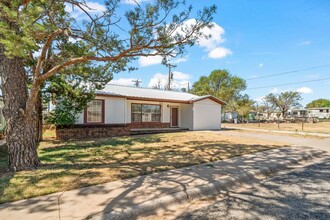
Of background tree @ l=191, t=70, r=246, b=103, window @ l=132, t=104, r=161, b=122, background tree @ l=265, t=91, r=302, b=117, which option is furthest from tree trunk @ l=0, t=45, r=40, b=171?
background tree @ l=265, t=91, r=302, b=117

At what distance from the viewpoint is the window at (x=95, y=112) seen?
14637 mm

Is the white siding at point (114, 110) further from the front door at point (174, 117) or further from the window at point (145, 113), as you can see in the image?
the front door at point (174, 117)

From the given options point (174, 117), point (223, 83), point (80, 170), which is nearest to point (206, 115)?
point (174, 117)

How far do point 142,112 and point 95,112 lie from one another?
15.8ft

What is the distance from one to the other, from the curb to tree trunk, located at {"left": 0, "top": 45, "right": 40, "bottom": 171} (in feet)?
11.7

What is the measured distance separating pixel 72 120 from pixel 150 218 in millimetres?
10655

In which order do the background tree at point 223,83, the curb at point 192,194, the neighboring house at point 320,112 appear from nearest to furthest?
1. the curb at point 192,194
2. the background tree at point 223,83
3. the neighboring house at point 320,112

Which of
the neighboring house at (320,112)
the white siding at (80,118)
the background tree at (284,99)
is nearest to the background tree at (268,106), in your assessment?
the background tree at (284,99)

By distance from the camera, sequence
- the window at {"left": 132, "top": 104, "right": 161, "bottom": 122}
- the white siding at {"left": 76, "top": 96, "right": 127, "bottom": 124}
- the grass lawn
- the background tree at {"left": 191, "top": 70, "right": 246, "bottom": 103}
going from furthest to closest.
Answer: the background tree at {"left": 191, "top": 70, "right": 246, "bottom": 103}, the window at {"left": 132, "top": 104, "right": 161, "bottom": 122}, the white siding at {"left": 76, "top": 96, "right": 127, "bottom": 124}, the grass lawn

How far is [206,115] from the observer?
20672 millimetres

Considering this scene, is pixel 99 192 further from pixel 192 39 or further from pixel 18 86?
pixel 192 39

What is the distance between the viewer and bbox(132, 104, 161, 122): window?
18.5 metres

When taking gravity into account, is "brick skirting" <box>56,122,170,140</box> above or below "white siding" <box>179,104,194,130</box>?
below

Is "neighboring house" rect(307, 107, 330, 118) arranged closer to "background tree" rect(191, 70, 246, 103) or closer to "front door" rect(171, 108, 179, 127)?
"background tree" rect(191, 70, 246, 103)
